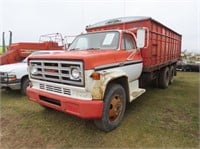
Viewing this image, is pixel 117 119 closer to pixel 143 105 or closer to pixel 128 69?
pixel 128 69

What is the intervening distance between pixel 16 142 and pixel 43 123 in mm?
837

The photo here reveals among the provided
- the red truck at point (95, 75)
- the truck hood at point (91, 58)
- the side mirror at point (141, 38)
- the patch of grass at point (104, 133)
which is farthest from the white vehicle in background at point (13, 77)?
the side mirror at point (141, 38)

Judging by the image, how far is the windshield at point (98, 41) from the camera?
438cm

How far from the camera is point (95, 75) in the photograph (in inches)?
127

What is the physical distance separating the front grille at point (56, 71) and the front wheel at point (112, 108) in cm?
69

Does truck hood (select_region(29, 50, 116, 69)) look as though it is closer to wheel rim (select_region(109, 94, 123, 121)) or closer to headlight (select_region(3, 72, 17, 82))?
wheel rim (select_region(109, 94, 123, 121))

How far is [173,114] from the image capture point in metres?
Result: 4.77

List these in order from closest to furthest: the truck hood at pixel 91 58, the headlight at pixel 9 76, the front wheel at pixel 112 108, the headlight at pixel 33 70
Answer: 1. the truck hood at pixel 91 58
2. the front wheel at pixel 112 108
3. the headlight at pixel 33 70
4. the headlight at pixel 9 76

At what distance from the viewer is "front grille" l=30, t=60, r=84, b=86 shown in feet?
10.8

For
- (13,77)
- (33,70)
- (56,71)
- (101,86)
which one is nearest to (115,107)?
(101,86)

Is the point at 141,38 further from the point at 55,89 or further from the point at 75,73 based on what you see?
the point at 55,89

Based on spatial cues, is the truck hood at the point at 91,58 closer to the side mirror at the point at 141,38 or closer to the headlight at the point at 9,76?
the side mirror at the point at 141,38

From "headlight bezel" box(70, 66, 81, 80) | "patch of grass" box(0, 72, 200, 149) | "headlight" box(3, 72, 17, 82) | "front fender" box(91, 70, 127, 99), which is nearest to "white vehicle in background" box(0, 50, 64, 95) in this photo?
"headlight" box(3, 72, 17, 82)

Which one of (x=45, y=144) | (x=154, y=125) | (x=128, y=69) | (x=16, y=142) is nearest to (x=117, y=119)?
(x=154, y=125)
